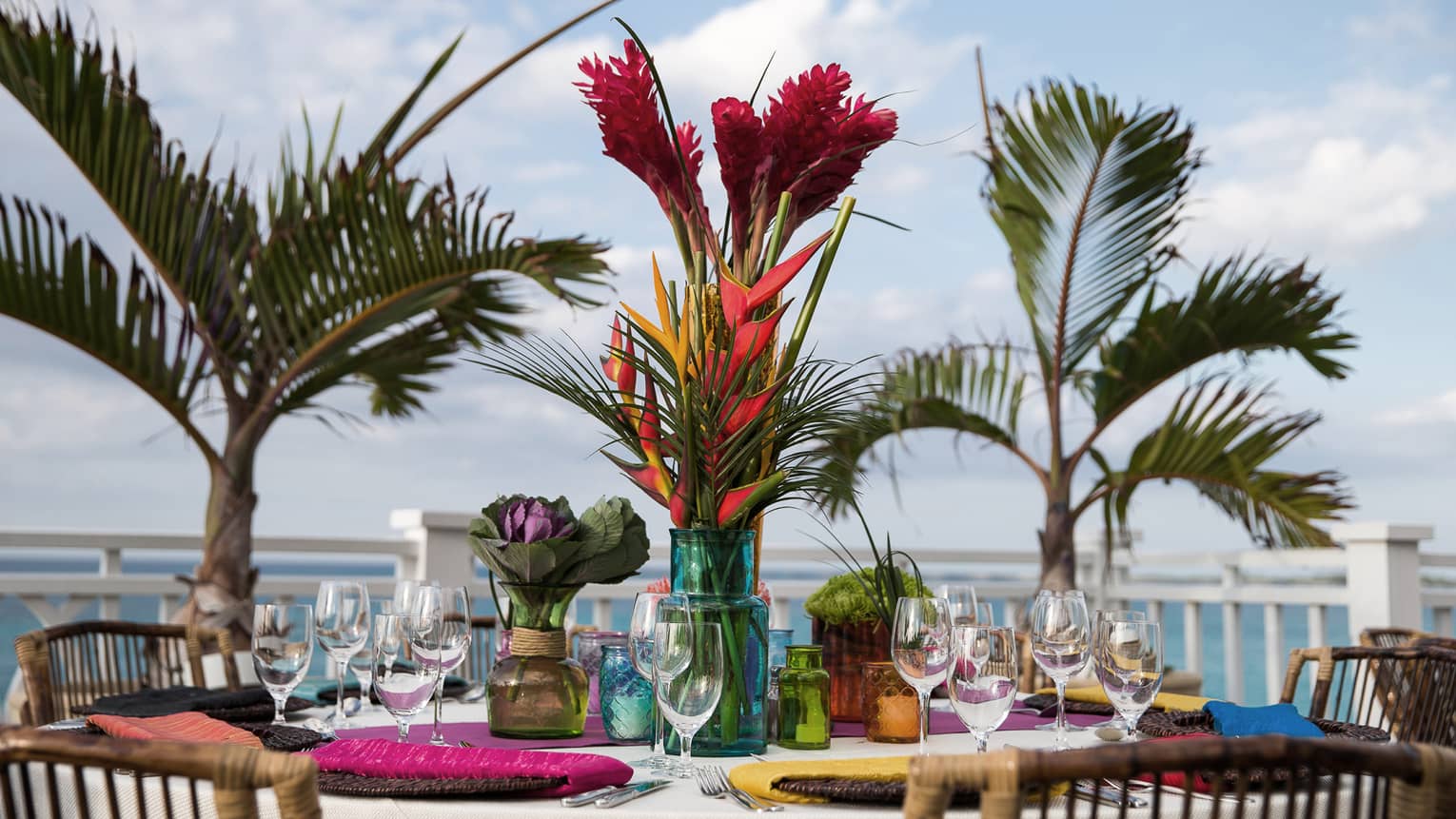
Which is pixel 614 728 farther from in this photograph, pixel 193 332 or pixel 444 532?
pixel 444 532

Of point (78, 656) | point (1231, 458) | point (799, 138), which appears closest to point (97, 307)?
point (78, 656)

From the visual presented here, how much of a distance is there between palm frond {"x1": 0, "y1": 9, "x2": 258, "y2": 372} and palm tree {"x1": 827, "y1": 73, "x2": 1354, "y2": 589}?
215 centimetres

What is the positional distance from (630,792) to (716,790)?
9 centimetres

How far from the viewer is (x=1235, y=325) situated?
14.0 feet

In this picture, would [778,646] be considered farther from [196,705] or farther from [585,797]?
[196,705]

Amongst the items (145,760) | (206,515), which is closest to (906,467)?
(206,515)

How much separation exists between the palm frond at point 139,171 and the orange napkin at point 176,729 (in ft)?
7.19

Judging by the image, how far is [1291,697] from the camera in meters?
2.33

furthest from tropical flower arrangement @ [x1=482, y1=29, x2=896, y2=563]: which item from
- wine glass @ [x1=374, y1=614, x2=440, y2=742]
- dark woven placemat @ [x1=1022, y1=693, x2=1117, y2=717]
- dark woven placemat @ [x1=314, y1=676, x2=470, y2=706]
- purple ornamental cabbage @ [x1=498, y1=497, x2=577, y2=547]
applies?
dark woven placemat @ [x1=314, y1=676, x2=470, y2=706]

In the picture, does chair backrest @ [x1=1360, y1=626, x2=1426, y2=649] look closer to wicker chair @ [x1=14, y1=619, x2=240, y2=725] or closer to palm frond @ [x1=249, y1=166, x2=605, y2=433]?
palm frond @ [x1=249, y1=166, x2=605, y2=433]

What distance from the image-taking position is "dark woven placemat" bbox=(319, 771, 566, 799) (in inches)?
45.1

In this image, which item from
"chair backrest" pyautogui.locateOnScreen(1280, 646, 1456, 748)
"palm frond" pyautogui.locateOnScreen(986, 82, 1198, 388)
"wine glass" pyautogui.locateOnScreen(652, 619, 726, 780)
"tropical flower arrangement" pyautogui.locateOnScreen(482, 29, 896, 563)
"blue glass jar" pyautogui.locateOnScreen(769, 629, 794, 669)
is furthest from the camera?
"palm frond" pyautogui.locateOnScreen(986, 82, 1198, 388)

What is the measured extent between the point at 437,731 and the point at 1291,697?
67.9 inches

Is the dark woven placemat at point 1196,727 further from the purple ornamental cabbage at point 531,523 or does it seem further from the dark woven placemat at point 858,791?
the purple ornamental cabbage at point 531,523
